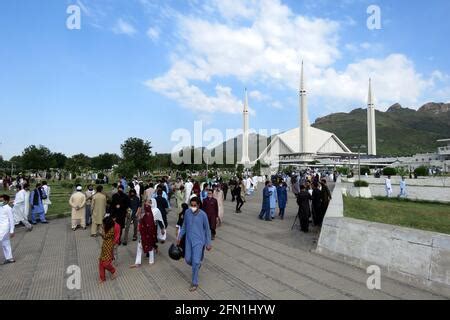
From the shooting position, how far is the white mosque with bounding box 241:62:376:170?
259ft

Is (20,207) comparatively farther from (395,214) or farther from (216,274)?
(395,214)

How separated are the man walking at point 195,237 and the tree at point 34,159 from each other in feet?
148

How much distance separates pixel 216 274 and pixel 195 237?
1.05m

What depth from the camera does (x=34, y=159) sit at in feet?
143

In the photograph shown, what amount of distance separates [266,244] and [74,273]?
3959 mm

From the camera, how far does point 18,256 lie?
6969 mm

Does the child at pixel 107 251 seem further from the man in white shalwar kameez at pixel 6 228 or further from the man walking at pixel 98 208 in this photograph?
the man walking at pixel 98 208

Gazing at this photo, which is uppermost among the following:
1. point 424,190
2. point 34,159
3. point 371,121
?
point 371,121

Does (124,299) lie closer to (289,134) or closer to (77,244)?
(77,244)

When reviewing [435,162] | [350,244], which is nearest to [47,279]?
[350,244]

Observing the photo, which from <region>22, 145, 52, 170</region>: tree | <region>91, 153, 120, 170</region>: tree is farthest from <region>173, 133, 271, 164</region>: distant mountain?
<region>22, 145, 52, 170</region>: tree

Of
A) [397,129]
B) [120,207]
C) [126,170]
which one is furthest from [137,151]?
[397,129]

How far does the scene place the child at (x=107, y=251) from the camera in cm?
530
